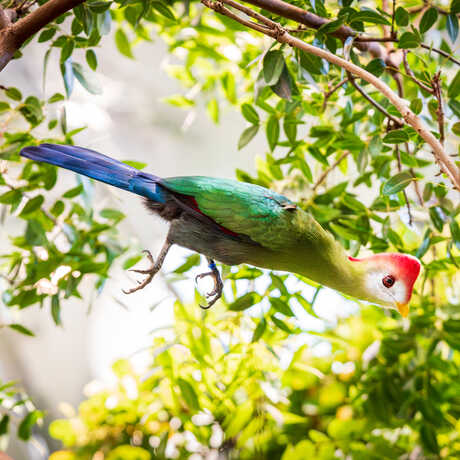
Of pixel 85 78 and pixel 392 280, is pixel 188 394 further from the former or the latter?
pixel 85 78

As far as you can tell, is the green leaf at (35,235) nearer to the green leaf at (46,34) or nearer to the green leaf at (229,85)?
the green leaf at (46,34)

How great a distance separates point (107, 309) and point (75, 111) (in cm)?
73

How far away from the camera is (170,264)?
151 centimetres

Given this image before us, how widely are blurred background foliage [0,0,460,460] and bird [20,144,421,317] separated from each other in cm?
13

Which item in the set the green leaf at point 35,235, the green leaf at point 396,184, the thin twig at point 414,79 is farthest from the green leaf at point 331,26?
the green leaf at point 35,235

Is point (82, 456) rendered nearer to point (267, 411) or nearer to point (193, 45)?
point (267, 411)

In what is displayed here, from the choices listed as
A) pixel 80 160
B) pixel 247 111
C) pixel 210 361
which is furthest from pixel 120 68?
pixel 80 160

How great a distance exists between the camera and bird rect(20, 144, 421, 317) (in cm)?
63

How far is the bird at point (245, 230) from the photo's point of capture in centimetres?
63

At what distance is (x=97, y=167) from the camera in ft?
1.96

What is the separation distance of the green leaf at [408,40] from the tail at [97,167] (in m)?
0.38

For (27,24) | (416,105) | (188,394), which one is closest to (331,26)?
(416,105)

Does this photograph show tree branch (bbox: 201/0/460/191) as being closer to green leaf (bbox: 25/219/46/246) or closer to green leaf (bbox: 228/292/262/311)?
green leaf (bbox: 228/292/262/311)

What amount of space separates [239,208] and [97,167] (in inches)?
7.2
